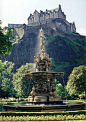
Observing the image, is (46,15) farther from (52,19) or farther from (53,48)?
(53,48)

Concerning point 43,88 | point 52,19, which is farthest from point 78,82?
point 52,19

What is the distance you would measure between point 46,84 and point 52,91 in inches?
34.8

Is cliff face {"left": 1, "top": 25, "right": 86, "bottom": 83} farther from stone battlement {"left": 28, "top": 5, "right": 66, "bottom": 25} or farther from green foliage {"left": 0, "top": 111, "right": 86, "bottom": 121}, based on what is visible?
green foliage {"left": 0, "top": 111, "right": 86, "bottom": 121}

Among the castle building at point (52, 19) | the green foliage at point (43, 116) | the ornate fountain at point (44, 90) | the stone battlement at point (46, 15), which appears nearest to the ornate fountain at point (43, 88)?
the ornate fountain at point (44, 90)

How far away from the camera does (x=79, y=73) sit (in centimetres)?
4231

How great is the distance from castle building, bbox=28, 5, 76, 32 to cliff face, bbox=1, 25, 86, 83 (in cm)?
767

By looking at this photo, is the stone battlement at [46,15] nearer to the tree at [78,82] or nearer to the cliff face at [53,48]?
the cliff face at [53,48]

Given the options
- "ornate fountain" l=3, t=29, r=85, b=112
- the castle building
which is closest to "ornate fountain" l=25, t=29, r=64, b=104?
"ornate fountain" l=3, t=29, r=85, b=112

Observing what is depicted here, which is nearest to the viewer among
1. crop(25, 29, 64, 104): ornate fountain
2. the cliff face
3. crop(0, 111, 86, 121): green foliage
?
crop(0, 111, 86, 121): green foliage

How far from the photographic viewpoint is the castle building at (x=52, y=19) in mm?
98938

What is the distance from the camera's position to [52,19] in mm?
99625

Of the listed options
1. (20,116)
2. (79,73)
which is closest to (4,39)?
(20,116)

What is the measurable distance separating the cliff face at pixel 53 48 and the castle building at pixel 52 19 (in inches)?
302

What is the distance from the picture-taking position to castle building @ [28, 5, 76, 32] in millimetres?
98938
